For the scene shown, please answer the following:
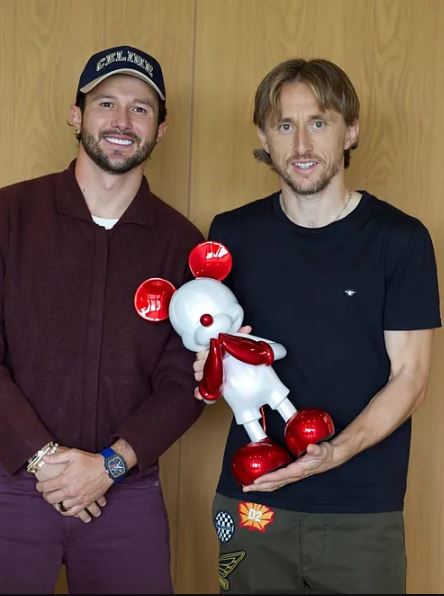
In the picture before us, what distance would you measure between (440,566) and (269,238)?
1.17 meters

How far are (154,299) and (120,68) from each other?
567mm

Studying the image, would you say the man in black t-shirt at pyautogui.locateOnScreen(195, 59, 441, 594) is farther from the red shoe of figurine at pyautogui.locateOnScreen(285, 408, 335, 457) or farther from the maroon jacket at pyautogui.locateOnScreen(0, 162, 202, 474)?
the maroon jacket at pyautogui.locateOnScreen(0, 162, 202, 474)

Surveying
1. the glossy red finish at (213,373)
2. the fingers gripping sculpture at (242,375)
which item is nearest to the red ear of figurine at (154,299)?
the fingers gripping sculpture at (242,375)

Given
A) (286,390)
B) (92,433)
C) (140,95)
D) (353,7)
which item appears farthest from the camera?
(353,7)

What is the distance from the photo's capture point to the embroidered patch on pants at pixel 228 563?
1819mm

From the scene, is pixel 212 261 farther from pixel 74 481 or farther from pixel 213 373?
pixel 74 481

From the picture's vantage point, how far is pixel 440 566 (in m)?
2.43

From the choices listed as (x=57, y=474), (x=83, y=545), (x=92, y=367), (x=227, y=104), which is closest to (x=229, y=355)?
(x=92, y=367)

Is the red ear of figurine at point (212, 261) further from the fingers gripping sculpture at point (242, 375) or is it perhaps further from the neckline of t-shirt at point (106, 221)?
the neckline of t-shirt at point (106, 221)

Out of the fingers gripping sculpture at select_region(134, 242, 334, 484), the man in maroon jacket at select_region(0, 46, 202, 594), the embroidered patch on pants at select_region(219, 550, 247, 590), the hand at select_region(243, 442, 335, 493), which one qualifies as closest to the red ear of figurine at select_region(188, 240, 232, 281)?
the fingers gripping sculpture at select_region(134, 242, 334, 484)

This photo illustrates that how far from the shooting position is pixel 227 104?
8.07 feet

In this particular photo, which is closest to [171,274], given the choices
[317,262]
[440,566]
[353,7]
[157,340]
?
[157,340]

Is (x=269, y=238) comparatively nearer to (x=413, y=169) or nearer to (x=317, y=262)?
(x=317, y=262)

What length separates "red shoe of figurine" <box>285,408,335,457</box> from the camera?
168 cm
